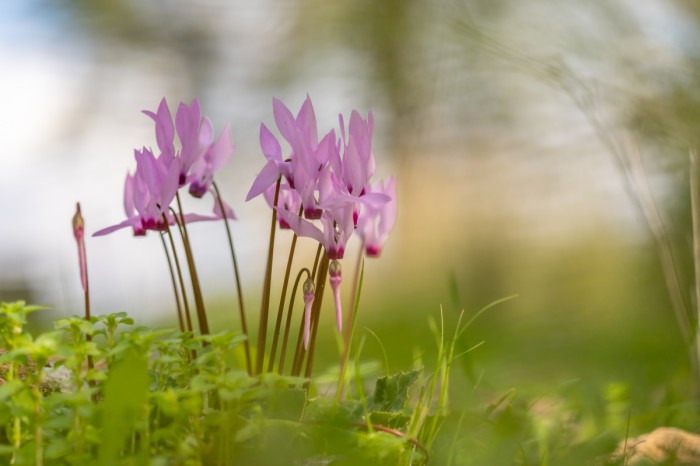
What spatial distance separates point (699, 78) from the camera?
2977 millimetres

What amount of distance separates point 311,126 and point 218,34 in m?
3.59

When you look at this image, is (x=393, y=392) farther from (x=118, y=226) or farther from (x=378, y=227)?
(x=118, y=226)

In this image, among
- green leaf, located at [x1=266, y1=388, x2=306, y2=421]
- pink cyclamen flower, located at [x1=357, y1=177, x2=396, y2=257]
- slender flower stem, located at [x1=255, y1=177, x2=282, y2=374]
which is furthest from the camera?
pink cyclamen flower, located at [x1=357, y1=177, x2=396, y2=257]

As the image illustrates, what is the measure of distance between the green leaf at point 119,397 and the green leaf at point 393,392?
1.80 feet

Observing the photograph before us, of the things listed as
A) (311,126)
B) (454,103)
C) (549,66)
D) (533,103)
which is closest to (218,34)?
(454,103)

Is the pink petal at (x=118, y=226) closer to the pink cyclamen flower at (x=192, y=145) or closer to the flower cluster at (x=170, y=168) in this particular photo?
the flower cluster at (x=170, y=168)

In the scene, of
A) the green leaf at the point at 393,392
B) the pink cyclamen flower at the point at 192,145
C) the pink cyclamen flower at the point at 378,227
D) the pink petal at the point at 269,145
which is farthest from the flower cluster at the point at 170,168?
the green leaf at the point at 393,392

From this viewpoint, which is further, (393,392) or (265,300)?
(393,392)

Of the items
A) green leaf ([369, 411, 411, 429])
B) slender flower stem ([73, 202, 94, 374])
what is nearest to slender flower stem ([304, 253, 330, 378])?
green leaf ([369, 411, 411, 429])

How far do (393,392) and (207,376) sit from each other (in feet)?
1.47

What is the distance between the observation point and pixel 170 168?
1158mm

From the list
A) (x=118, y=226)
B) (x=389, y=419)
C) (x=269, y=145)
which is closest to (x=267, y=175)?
(x=269, y=145)

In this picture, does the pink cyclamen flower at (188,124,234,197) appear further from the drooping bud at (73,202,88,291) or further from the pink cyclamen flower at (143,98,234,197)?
the drooping bud at (73,202,88,291)

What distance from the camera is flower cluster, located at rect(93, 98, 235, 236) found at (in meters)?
1.18
